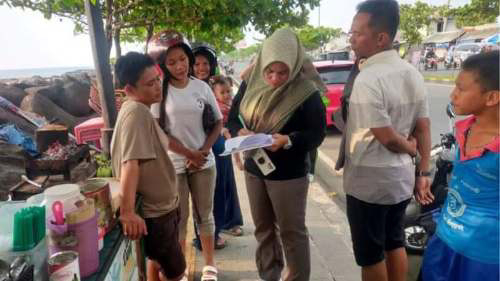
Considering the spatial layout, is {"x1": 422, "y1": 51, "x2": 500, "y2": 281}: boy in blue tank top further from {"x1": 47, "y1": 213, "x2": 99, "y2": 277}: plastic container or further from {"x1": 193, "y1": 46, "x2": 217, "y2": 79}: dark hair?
{"x1": 193, "y1": 46, "x2": 217, "y2": 79}: dark hair

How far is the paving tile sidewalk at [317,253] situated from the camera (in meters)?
2.65

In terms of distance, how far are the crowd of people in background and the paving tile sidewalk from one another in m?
0.33

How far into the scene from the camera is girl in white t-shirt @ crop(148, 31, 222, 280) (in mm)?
2174

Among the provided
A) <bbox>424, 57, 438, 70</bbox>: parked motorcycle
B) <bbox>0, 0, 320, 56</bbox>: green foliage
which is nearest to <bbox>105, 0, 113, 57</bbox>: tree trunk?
<bbox>0, 0, 320, 56</bbox>: green foliage

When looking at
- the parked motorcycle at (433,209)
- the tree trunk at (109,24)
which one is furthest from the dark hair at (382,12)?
the tree trunk at (109,24)

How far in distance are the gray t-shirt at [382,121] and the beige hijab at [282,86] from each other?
1.03 feet

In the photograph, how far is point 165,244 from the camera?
1814mm

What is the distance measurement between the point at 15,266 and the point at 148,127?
2.61ft

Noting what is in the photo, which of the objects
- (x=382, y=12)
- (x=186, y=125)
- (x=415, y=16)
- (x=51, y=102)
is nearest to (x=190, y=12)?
(x=186, y=125)

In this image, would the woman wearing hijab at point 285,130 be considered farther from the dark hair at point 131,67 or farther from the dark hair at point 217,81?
the dark hair at point 217,81

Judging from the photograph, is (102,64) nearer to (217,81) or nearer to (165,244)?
(217,81)

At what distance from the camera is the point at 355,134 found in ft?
5.94

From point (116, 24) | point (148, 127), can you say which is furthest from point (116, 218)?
point (116, 24)

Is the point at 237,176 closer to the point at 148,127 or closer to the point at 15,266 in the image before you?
the point at 148,127
